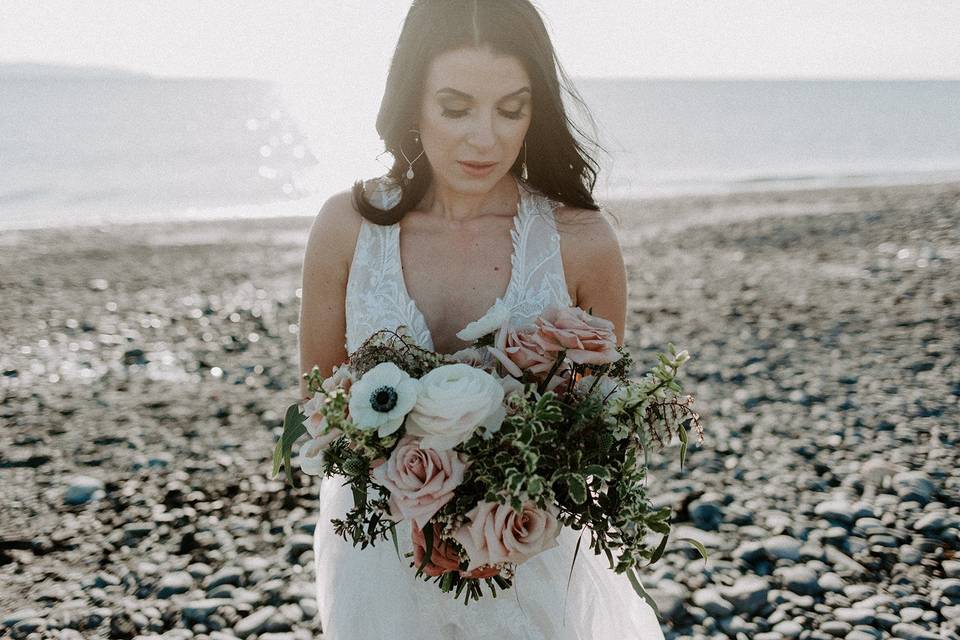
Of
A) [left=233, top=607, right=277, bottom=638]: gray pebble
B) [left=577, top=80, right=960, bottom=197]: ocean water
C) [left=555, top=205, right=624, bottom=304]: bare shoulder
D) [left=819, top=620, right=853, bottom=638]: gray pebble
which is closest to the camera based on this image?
[left=555, top=205, right=624, bottom=304]: bare shoulder

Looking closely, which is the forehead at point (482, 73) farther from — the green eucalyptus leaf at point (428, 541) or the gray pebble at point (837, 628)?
the gray pebble at point (837, 628)

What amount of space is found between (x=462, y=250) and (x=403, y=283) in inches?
11.2

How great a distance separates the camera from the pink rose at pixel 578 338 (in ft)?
7.28

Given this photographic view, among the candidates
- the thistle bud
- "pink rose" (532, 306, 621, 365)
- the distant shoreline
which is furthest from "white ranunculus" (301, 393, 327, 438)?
the distant shoreline

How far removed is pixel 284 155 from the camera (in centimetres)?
4206

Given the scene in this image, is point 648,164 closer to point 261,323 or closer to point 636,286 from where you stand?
point 636,286

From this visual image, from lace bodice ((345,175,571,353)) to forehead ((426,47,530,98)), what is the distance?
60 cm

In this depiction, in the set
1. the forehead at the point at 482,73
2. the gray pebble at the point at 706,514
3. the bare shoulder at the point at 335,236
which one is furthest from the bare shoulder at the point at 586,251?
the gray pebble at the point at 706,514

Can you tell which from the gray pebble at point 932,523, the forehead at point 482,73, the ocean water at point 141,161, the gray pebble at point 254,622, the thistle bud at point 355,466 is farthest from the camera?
the ocean water at point 141,161

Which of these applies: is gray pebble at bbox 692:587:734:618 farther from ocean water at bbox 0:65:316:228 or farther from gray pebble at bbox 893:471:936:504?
ocean water at bbox 0:65:316:228

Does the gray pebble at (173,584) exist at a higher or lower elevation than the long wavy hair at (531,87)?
lower

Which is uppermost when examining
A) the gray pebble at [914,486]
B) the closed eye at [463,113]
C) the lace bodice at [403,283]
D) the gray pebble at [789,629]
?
the closed eye at [463,113]

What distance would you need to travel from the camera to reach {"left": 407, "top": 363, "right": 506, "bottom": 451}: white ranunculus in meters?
2.04

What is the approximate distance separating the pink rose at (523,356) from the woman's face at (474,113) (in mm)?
870
